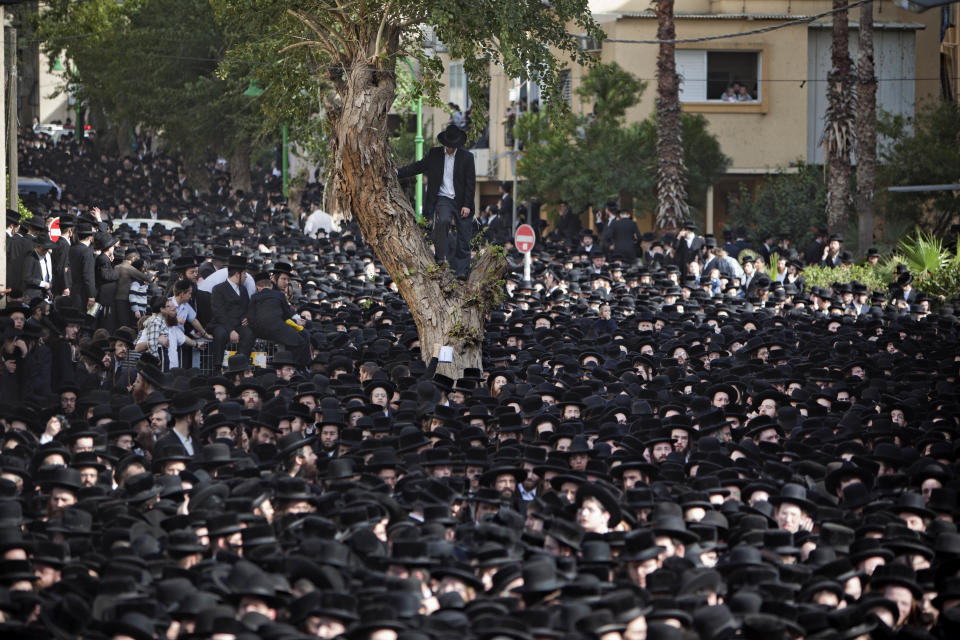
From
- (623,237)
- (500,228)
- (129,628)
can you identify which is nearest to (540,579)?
(129,628)

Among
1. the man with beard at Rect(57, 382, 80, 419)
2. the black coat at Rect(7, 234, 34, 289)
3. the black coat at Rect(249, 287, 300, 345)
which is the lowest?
the man with beard at Rect(57, 382, 80, 419)

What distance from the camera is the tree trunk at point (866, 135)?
28.7 m

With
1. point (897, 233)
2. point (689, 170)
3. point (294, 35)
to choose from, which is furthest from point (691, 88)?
point (294, 35)

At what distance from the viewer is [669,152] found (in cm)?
3062

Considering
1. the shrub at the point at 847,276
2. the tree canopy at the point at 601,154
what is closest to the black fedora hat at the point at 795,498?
the shrub at the point at 847,276

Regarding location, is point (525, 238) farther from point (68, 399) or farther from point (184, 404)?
point (184, 404)

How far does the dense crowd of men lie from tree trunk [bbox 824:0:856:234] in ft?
26.5

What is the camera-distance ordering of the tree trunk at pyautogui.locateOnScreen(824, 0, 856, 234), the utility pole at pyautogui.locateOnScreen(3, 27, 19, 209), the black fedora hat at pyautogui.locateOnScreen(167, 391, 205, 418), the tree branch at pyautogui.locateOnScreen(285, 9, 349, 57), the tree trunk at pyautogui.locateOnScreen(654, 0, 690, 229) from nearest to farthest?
the black fedora hat at pyautogui.locateOnScreen(167, 391, 205, 418) < the tree branch at pyautogui.locateOnScreen(285, 9, 349, 57) < the utility pole at pyautogui.locateOnScreen(3, 27, 19, 209) < the tree trunk at pyautogui.locateOnScreen(824, 0, 856, 234) < the tree trunk at pyautogui.locateOnScreen(654, 0, 690, 229)

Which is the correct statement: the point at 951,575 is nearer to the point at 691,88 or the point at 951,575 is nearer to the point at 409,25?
the point at 409,25

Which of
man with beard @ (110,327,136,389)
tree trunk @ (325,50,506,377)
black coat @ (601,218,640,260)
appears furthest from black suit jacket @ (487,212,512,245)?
man with beard @ (110,327,136,389)

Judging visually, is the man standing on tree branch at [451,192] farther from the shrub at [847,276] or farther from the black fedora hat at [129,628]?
the black fedora hat at [129,628]

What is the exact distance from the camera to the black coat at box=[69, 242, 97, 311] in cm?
1911

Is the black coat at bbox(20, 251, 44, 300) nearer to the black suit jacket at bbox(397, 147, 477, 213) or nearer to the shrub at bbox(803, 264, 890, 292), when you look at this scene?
the black suit jacket at bbox(397, 147, 477, 213)

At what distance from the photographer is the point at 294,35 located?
53.2 ft
